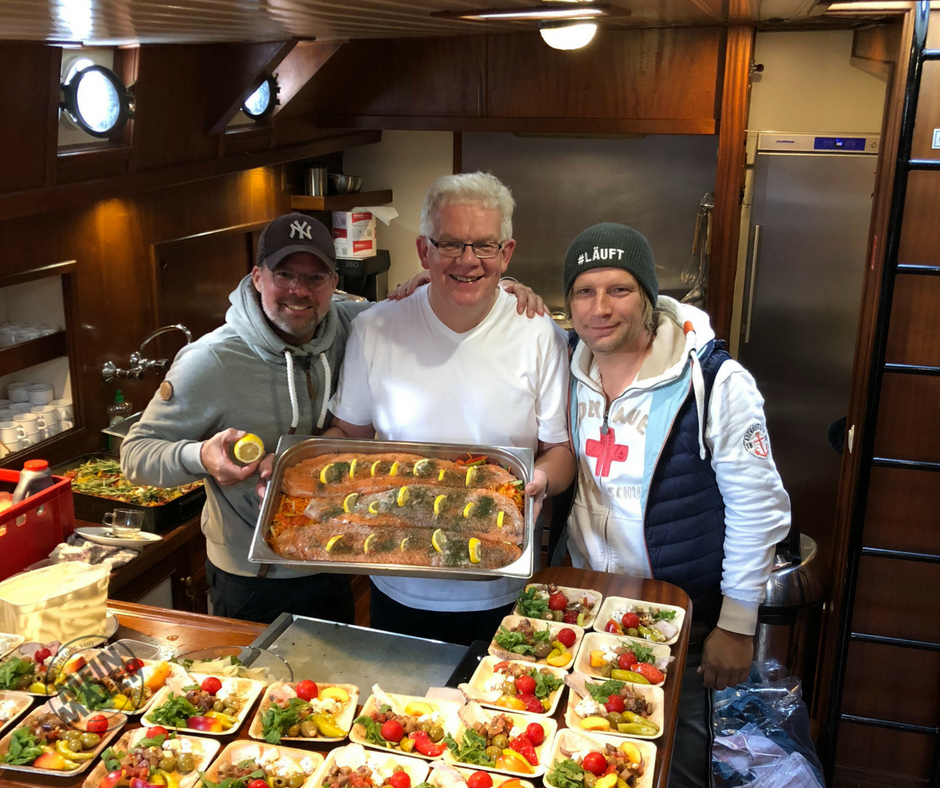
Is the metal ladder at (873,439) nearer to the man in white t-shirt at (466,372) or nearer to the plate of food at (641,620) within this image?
the man in white t-shirt at (466,372)

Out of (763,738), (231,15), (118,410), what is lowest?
(763,738)

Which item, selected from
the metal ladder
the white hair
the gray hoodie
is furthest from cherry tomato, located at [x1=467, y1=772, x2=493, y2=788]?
the metal ladder

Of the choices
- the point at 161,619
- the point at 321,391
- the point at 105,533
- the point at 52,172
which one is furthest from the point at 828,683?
the point at 52,172

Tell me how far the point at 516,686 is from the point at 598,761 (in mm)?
263

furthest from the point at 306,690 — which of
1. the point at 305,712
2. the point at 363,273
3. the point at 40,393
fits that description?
the point at 363,273

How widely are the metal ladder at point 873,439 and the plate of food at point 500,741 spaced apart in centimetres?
178

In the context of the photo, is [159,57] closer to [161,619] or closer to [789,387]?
[161,619]

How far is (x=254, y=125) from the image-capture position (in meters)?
4.11

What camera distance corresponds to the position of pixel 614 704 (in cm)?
169

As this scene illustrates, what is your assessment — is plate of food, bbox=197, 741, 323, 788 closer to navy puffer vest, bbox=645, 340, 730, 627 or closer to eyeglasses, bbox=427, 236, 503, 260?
navy puffer vest, bbox=645, 340, 730, 627

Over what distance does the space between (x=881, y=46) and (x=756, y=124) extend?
1.01m

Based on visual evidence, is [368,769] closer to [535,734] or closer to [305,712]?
[305,712]

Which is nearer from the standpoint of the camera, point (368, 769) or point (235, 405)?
point (368, 769)

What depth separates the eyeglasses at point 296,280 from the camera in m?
2.36
